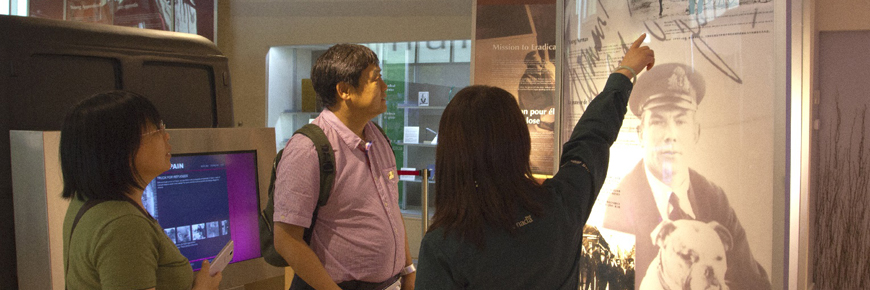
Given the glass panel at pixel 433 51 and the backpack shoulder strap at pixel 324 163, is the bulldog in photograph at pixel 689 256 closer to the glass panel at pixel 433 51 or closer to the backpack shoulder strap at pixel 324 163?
the backpack shoulder strap at pixel 324 163

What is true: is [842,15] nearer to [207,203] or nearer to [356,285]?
[356,285]

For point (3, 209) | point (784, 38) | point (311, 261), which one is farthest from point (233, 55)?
point (784, 38)

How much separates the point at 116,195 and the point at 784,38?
1840mm

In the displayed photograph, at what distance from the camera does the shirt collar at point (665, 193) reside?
2.08 metres

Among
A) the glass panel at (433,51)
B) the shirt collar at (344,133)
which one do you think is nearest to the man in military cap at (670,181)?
the shirt collar at (344,133)

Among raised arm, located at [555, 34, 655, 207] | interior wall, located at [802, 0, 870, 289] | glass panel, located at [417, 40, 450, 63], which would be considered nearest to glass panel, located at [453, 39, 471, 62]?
glass panel, located at [417, 40, 450, 63]

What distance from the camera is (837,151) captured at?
4285 millimetres

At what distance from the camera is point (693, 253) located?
2.08m

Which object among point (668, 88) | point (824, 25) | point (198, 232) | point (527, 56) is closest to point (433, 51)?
point (527, 56)

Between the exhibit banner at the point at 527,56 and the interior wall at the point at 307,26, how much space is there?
1641 mm

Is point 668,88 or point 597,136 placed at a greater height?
point 668,88

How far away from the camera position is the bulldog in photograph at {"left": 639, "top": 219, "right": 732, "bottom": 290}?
6.64 feet

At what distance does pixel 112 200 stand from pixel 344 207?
0.64m

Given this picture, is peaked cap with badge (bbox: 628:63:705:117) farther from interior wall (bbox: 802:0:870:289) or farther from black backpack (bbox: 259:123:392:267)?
interior wall (bbox: 802:0:870:289)
